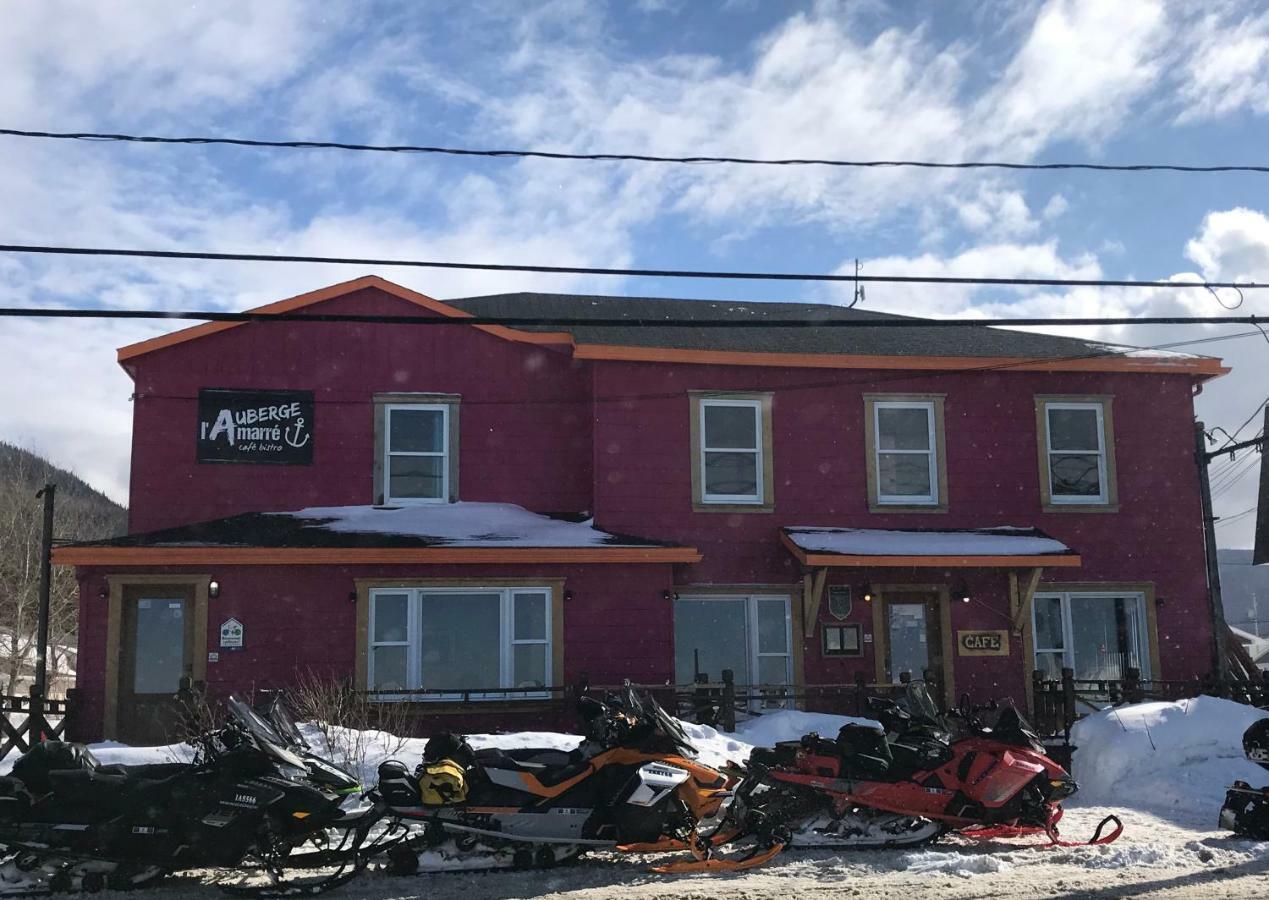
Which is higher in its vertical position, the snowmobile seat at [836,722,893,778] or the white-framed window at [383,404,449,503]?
the white-framed window at [383,404,449,503]

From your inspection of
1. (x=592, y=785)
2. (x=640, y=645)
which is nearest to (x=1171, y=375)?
(x=640, y=645)

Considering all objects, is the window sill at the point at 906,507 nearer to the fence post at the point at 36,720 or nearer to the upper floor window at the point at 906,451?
the upper floor window at the point at 906,451

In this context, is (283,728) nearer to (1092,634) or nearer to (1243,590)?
(1092,634)

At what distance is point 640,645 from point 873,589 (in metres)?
3.85

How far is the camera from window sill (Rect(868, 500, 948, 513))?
18.5 m

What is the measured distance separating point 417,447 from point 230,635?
3.97 meters

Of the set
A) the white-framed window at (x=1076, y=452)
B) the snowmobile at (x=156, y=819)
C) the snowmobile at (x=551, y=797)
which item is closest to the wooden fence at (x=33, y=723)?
the snowmobile at (x=156, y=819)

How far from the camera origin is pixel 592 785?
859 cm

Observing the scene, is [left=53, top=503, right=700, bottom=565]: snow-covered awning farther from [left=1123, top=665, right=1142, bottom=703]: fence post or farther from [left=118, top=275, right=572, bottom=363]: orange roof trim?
[left=1123, top=665, right=1142, bottom=703]: fence post

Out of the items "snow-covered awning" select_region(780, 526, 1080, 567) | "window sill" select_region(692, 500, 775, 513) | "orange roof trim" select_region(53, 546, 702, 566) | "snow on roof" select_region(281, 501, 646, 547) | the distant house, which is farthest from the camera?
the distant house

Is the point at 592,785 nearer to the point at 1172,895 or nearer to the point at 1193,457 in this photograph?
the point at 1172,895

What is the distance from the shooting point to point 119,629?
51.7ft

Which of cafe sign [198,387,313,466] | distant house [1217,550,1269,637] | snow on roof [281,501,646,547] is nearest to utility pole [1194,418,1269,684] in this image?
snow on roof [281,501,646,547]

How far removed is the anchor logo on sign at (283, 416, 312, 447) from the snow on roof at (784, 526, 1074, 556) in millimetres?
7394
